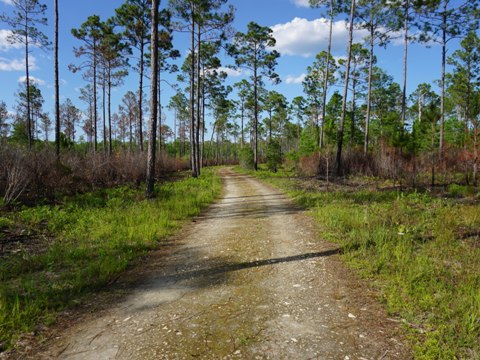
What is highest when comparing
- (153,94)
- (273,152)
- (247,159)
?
(153,94)

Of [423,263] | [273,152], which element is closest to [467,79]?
[273,152]

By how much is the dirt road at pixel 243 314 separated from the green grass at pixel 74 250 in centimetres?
69

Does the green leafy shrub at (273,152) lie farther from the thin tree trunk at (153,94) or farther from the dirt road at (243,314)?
the dirt road at (243,314)

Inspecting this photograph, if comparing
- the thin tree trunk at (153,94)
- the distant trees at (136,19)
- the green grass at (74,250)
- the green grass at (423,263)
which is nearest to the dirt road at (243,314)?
the green grass at (423,263)

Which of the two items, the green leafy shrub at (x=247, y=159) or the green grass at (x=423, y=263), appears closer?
the green grass at (x=423, y=263)

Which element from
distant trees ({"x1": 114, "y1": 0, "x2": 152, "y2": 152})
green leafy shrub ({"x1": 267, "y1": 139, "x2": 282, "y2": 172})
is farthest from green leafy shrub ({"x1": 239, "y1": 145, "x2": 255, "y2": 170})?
distant trees ({"x1": 114, "y1": 0, "x2": 152, "y2": 152})

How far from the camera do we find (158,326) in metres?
3.26

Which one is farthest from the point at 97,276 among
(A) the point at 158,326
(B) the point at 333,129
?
(B) the point at 333,129

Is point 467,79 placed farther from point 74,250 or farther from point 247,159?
point 74,250

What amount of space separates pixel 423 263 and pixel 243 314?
125 inches

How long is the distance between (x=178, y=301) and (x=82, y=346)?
4.00ft

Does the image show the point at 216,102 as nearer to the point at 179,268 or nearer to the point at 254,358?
the point at 179,268

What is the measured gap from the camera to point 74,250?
570 cm

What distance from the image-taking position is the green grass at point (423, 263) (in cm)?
298
